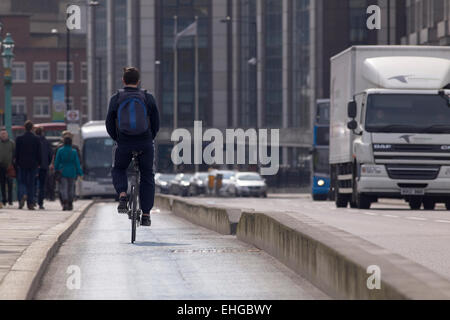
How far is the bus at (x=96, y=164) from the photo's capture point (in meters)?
46.5

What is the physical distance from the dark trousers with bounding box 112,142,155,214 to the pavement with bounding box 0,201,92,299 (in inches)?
35.6

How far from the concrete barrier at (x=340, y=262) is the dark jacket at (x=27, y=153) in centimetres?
1298

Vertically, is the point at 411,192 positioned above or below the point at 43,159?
below

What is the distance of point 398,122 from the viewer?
26.0 m

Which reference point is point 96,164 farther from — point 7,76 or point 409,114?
Answer: point 409,114

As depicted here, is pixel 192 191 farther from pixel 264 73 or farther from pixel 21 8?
pixel 21 8

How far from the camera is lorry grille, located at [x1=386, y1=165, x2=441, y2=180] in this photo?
26719 mm

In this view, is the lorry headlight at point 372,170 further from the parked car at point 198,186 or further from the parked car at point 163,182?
the parked car at point 163,182

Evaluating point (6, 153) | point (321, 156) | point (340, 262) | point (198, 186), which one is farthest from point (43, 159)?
point (198, 186)

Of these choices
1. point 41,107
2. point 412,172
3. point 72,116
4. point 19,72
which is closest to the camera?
point 412,172

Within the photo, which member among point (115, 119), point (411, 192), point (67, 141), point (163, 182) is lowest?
point (163, 182)

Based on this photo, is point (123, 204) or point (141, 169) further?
point (141, 169)

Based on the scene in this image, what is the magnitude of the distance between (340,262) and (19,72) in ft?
414
